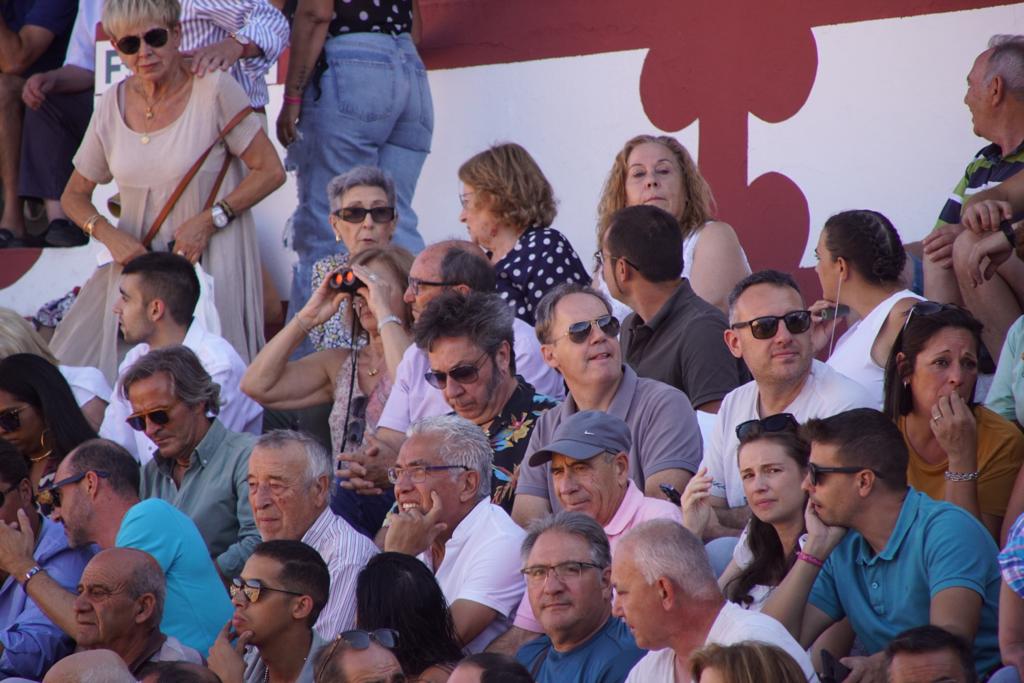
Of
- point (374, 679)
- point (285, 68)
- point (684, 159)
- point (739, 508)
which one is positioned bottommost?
point (374, 679)

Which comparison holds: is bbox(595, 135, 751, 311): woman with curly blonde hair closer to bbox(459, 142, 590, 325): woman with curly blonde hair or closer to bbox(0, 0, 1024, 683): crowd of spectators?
bbox(0, 0, 1024, 683): crowd of spectators

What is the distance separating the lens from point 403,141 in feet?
28.8

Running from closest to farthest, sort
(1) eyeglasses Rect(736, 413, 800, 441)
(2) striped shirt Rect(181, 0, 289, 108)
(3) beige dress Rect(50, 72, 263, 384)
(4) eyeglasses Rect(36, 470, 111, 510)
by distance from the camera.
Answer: (1) eyeglasses Rect(736, 413, 800, 441), (4) eyeglasses Rect(36, 470, 111, 510), (3) beige dress Rect(50, 72, 263, 384), (2) striped shirt Rect(181, 0, 289, 108)

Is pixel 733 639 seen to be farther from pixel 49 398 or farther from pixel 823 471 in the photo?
pixel 49 398

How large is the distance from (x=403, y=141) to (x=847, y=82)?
2193 millimetres

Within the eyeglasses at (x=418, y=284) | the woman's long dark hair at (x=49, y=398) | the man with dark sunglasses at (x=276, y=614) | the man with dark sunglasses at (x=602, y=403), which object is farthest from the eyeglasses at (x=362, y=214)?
the man with dark sunglasses at (x=276, y=614)

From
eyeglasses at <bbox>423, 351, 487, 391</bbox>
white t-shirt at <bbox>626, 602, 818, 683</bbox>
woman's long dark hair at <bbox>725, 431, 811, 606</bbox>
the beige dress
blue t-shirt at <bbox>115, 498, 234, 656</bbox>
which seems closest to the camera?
white t-shirt at <bbox>626, 602, 818, 683</bbox>

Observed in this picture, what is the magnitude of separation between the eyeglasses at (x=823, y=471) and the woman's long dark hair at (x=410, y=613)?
1156mm

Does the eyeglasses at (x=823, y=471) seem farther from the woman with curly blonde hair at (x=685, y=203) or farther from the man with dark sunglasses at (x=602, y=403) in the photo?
the woman with curly blonde hair at (x=685, y=203)

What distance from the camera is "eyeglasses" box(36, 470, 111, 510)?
6.35 metres

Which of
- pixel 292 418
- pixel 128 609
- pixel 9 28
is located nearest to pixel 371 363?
pixel 292 418

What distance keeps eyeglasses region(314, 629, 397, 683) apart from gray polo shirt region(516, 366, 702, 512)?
1.04 m

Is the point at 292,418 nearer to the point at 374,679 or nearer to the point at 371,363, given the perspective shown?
the point at 371,363

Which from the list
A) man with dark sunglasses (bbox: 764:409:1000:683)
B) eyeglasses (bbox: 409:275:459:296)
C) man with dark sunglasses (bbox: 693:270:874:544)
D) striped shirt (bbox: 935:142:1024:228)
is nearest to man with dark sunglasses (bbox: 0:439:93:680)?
eyeglasses (bbox: 409:275:459:296)
